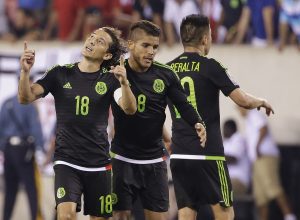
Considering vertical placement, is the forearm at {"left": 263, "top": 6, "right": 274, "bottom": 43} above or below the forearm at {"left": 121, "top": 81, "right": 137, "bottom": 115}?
above

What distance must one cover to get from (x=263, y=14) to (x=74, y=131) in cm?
687

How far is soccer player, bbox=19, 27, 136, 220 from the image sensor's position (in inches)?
419

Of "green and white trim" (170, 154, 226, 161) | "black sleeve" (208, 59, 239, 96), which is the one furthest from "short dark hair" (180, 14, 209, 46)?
"green and white trim" (170, 154, 226, 161)

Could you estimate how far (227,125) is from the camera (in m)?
17.1

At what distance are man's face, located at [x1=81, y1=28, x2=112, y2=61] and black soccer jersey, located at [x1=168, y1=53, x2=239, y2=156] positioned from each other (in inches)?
27.4

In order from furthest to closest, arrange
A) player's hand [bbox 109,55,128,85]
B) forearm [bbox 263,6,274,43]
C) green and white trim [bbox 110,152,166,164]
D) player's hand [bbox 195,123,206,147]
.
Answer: forearm [bbox 263,6,274,43] → green and white trim [bbox 110,152,166,164] → player's hand [bbox 195,123,206,147] → player's hand [bbox 109,55,128,85]

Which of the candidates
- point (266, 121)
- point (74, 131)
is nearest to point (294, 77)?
point (266, 121)

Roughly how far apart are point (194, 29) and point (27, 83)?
176 cm

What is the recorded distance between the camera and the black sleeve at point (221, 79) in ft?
35.8

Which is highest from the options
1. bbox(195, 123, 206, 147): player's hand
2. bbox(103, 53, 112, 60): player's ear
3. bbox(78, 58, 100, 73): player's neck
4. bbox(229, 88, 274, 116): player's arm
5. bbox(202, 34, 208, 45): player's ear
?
bbox(202, 34, 208, 45): player's ear

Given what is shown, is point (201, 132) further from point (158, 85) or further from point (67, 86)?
point (67, 86)

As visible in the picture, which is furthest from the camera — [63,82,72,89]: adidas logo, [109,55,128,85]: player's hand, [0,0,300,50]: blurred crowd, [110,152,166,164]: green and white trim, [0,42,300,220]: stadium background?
[0,42,300,220]: stadium background

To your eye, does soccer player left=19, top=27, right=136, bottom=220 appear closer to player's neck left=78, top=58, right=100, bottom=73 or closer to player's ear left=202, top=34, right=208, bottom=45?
player's neck left=78, top=58, right=100, bottom=73

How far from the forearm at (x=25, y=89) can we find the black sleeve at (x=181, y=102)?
1.32 metres
